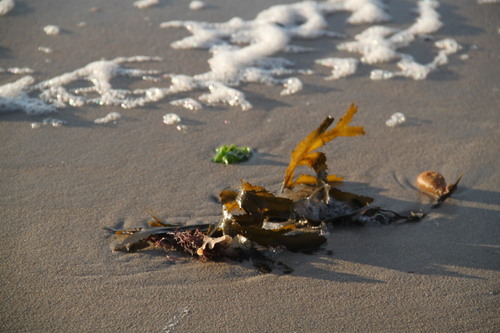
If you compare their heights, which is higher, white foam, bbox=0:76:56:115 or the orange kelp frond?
the orange kelp frond

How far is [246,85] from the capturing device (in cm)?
356

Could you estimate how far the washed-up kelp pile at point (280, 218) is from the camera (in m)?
2.20

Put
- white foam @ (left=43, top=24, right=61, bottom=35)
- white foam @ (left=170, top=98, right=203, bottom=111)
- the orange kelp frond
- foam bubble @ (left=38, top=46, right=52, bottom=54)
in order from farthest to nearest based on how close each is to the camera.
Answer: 1. white foam @ (left=43, top=24, right=61, bottom=35)
2. foam bubble @ (left=38, top=46, right=52, bottom=54)
3. white foam @ (left=170, top=98, right=203, bottom=111)
4. the orange kelp frond

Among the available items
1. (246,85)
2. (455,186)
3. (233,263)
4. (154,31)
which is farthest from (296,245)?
(154,31)

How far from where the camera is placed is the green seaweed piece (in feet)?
9.29

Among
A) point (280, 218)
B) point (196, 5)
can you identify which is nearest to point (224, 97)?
Answer: point (280, 218)

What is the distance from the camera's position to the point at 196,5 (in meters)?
4.47

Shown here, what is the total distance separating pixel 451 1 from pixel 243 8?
1.85 meters

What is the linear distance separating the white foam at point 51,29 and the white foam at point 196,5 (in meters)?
1.11

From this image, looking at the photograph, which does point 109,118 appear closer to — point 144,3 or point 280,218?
point 280,218

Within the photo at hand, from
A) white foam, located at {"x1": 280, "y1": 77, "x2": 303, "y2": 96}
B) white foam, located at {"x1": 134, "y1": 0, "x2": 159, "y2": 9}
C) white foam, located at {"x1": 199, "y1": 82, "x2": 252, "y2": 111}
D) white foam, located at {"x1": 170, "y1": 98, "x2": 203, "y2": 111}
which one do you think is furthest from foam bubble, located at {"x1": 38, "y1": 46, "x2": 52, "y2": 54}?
white foam, located at {"x1": 280, "y1": 77, "x2": 303, "y2": 96}

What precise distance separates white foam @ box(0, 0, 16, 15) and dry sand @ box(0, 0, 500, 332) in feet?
0.66

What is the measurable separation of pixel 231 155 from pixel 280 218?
60 centimetres

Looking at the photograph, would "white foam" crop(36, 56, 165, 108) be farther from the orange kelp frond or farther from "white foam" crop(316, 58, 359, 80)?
the orange kelp frond
